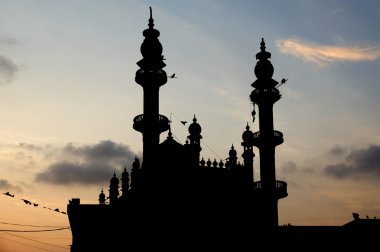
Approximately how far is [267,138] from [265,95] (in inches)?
136

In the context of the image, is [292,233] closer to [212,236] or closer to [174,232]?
[212,236]

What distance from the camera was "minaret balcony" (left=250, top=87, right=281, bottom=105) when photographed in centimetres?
3900

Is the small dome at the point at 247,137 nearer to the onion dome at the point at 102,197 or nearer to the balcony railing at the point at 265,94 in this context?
the balcony railing at the point at 265,94

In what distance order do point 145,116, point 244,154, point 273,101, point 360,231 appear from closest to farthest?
point 360,231
point 145,116
point 273,101
point 244,154

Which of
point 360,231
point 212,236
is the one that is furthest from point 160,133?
point 360,231

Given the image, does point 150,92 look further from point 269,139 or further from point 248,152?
point 248,152

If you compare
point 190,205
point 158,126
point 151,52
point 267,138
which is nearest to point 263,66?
point 267,138

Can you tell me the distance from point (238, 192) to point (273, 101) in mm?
7784

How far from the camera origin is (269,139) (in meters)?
38.3

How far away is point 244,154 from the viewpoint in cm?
4419

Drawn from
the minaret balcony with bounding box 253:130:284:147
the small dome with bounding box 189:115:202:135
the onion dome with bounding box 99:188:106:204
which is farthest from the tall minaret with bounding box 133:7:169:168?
the onion dome with bounding box 99:188:106:204

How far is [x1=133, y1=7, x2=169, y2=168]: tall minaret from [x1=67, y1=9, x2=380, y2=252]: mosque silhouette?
72 millimetres

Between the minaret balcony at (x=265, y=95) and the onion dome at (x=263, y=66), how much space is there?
1.12 metres

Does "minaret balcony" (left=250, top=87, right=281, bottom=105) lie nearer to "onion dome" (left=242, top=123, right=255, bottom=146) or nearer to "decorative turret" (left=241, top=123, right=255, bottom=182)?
"decorative turret" (left=241, top=123, right=255, bottom=182)
